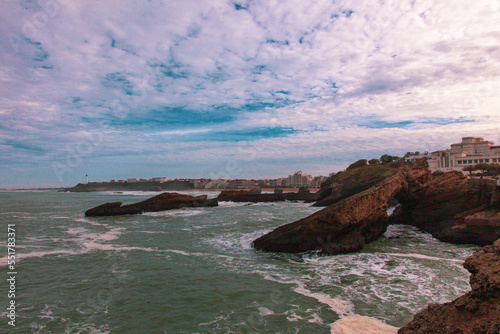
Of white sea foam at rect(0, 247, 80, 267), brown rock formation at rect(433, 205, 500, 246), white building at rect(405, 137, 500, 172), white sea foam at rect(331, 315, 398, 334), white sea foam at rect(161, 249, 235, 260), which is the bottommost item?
white sea foam at rect(161, 249, 235, 260)

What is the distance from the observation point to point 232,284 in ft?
27.3

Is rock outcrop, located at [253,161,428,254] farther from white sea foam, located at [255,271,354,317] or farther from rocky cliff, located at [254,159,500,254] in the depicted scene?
white sea foam, located at [255,271,354,317]

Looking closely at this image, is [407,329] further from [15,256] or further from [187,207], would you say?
[187,207]

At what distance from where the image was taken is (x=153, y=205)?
33469 mm

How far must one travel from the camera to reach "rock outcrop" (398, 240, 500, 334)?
12.8ft

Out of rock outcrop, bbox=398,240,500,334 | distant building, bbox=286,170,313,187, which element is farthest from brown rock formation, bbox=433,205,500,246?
distant building, bbox=286,170,313,187

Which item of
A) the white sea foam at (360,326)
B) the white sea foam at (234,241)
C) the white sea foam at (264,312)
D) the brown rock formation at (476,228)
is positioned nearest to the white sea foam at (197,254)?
the white sea foam at (234,241)

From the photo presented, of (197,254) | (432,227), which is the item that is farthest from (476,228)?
(197,254)

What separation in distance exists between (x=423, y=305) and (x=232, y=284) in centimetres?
509

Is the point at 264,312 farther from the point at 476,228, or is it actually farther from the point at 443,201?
the point at 443,201

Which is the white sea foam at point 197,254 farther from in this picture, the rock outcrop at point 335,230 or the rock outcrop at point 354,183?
the rock outcrop at point 354,183

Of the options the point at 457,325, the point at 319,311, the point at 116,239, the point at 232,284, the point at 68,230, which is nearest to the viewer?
the point at 457,325

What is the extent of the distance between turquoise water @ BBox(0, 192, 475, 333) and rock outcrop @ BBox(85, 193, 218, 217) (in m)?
15.4

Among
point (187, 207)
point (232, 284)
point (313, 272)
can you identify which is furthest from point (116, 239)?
point (187, 207)
